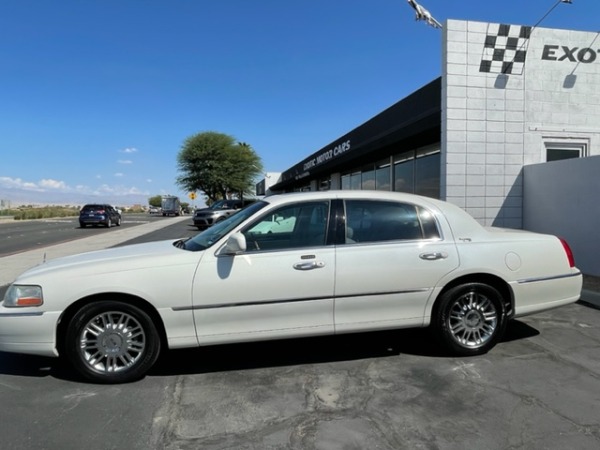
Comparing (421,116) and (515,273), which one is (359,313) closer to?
(515,273)

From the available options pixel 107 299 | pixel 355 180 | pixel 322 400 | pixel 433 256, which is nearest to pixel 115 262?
pixel 107 299

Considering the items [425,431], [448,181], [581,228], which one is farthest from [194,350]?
[581,228]

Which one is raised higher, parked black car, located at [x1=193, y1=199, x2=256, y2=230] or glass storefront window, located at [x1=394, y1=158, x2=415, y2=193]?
glass storefront window, located at [x1=394, y1=158, x2=415, y2=193]

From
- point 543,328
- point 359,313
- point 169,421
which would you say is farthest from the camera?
point 543,328

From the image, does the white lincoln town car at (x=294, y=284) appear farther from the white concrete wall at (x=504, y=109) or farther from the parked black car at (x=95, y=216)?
the parked black car at (x=95, y=216)

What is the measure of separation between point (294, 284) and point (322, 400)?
998mm

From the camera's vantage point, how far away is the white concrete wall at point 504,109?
9.66m

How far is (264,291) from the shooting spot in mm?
4070

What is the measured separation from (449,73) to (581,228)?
3.97 metres

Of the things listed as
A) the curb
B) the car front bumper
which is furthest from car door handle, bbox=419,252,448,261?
the curb

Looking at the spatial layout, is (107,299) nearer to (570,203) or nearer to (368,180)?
(570,203)

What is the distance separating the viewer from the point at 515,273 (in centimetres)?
464

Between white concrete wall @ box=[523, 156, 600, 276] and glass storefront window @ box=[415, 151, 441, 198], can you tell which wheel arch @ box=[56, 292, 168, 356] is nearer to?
white concrete wall @ box=[523, 156, 600, 276]

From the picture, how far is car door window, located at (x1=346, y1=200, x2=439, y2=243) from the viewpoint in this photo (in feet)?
14.7
